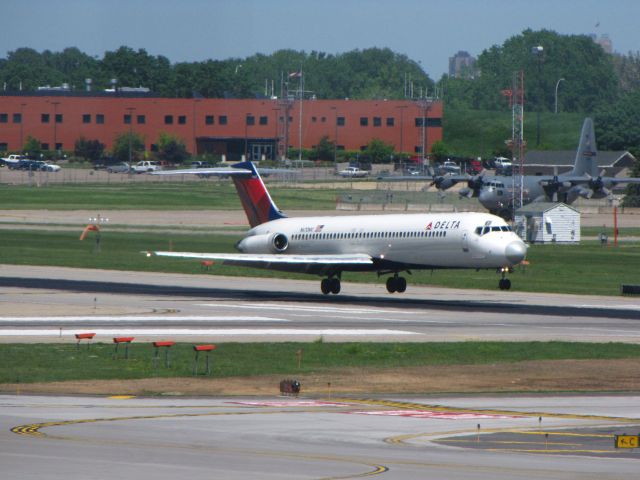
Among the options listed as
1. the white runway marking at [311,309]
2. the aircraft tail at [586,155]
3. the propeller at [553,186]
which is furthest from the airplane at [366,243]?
the aircraft tail at [586,155]

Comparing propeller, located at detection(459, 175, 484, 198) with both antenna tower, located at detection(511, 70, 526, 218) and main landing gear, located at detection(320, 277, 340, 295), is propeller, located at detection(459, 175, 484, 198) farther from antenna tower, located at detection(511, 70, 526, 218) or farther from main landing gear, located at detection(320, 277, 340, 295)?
main landing gear, located at detection(320, 277, 340, 295)

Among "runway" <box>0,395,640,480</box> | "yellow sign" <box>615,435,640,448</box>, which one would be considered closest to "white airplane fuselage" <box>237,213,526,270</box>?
"runway" <box>0,395,640,480</box>

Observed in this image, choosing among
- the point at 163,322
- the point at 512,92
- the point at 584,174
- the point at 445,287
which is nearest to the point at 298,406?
the point at 163,322

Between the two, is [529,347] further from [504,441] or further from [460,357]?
[504,441]

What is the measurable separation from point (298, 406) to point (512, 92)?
7014 centimetres

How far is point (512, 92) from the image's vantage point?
315 feet

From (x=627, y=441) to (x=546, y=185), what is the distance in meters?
99.2

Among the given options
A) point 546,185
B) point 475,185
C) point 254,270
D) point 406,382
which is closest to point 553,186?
point 546,185

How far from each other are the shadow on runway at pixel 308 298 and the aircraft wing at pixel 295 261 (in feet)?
4.69

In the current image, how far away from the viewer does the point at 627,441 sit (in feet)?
77.2

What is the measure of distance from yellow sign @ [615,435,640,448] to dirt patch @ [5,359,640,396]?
9.05 m

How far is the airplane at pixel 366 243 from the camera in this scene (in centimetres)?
5528

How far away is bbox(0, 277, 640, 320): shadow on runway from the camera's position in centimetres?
5344

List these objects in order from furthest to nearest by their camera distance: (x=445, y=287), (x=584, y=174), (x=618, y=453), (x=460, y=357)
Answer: (x=584, y=174), (x=445, y=287), (x=460, y=357), (x=618, y=453)
